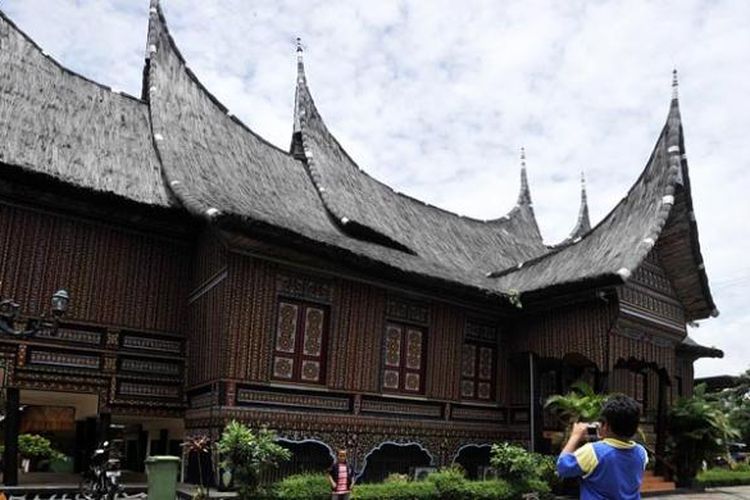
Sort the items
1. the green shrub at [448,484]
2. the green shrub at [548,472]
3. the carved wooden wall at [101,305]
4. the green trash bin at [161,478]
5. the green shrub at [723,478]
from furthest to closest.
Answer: the green shrub at [723,478], the green shrub at [548,472], the green shrub at [448,484], the carved wooden wall at [101,305], the green trash bin at [161,478]

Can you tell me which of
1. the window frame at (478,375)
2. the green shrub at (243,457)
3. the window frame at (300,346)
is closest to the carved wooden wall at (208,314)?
the window frame at (300,346)

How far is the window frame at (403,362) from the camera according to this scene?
44.0 ft

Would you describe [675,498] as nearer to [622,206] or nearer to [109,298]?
[622,206]

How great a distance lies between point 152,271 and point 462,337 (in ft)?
20.1

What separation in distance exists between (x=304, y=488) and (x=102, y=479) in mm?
2720

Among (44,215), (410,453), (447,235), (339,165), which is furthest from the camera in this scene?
(447,235)

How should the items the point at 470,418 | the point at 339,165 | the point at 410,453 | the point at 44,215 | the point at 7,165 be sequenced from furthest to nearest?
the point at 339,165
the point at 470,418
the point at 410,453
the point at 44,215
the point at 7,165

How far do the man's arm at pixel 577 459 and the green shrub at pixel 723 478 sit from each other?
15012 mm

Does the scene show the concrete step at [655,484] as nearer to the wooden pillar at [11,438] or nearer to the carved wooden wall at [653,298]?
the carved wooden wall at [653,298]

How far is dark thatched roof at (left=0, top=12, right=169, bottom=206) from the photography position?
1134 cm

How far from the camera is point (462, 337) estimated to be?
14836 millimetres

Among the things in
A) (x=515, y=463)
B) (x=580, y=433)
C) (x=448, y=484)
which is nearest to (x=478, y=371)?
(x=515, y=463)

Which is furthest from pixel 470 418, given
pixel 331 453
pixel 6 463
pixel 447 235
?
pixel 6 463

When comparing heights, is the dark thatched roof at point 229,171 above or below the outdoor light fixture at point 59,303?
above
